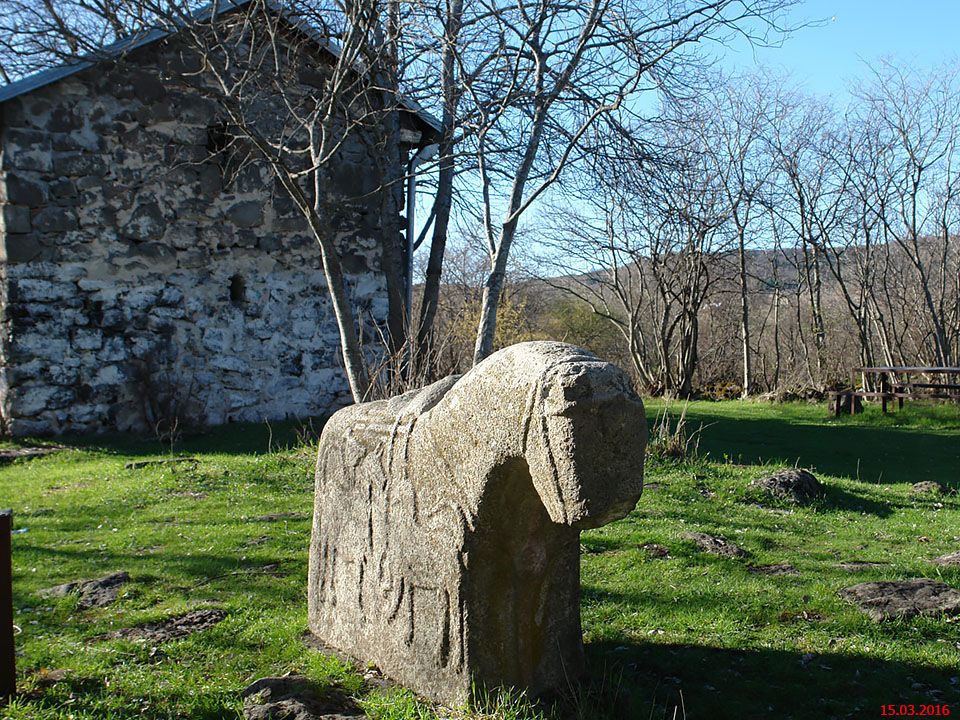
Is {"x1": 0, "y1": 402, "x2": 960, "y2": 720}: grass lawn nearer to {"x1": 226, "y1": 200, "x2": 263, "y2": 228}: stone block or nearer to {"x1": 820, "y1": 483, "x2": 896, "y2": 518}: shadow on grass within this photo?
{"x1": 820, "y1": 483, "x2": 896, "y2": 518}: shadow on grass

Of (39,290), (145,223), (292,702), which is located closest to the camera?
(292,702)

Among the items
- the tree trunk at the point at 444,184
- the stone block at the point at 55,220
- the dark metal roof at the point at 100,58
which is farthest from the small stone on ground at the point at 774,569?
the stone block at the point at 55,220

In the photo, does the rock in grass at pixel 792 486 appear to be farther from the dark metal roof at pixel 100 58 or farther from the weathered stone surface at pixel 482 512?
the dark metal roof at pixel 100 58

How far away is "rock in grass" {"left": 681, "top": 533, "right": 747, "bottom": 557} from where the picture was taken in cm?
561

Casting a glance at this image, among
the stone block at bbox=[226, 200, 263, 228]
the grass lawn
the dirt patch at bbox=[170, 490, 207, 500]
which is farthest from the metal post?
the stone block at bbox=[226, 200, 263, 228]

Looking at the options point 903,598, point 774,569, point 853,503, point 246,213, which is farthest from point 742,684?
point 246,213

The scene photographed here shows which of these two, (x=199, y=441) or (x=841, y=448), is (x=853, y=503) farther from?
(x=199, y=441)

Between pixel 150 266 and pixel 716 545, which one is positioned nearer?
pixel 716 545

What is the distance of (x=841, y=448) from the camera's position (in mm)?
11047

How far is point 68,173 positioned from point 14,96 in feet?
3.15

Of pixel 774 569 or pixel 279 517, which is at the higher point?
pixel 279 517

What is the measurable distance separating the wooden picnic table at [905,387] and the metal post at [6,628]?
12252mm

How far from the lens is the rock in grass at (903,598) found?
4414 mm

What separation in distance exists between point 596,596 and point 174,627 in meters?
2.28
